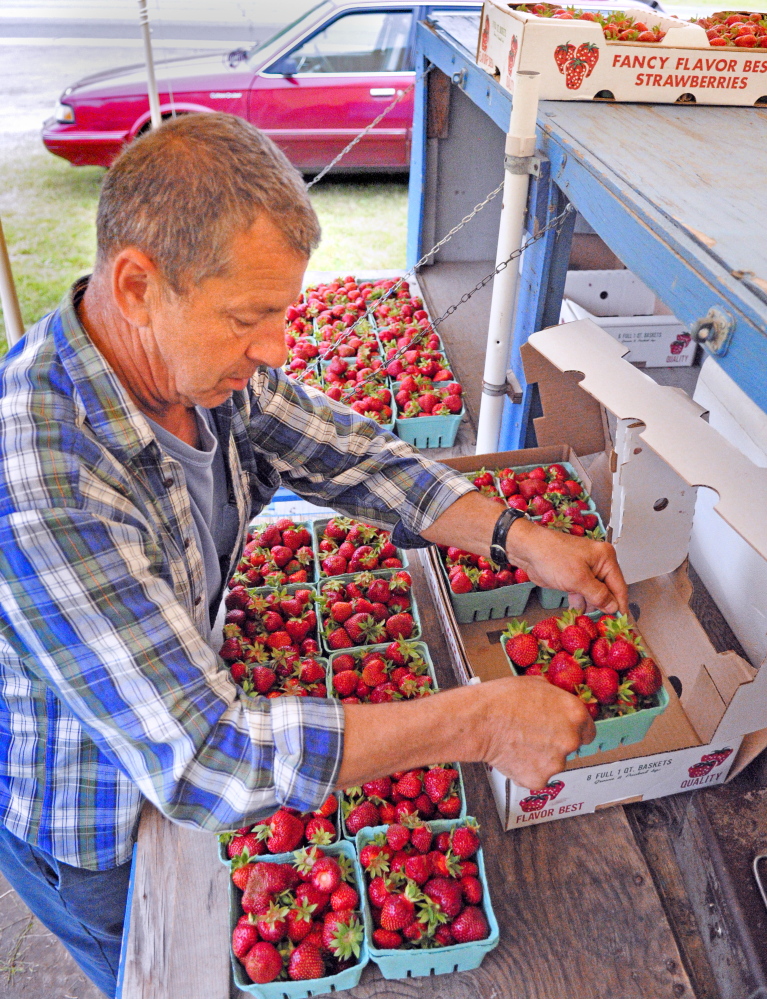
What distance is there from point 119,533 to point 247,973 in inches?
31.4

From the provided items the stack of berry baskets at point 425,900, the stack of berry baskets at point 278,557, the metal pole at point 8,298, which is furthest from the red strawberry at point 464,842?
the metal pole at point 8,298

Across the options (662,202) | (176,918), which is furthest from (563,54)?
(176,918)

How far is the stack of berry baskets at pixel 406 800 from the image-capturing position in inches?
58.7

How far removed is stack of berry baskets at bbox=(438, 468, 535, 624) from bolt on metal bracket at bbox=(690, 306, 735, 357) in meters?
0.91

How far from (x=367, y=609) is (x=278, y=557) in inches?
13.7

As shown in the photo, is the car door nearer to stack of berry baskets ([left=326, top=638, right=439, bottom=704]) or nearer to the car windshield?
the car windshield

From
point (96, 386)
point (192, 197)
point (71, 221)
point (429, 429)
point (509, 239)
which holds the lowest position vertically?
point (71, 221)

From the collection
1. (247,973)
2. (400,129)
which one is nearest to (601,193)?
(247,973)

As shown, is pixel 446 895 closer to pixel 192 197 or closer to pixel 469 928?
pixel 469 928

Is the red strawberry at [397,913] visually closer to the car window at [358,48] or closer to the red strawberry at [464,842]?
the red strawberry at [464,842]

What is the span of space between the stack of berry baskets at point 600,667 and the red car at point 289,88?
658 centimetres

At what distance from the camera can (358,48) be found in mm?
7355

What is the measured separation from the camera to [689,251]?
3.76 ft

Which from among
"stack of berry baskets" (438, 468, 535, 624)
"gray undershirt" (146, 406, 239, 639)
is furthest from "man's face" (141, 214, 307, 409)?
"stack of berry baskets" (438, 468, 535, 624)
